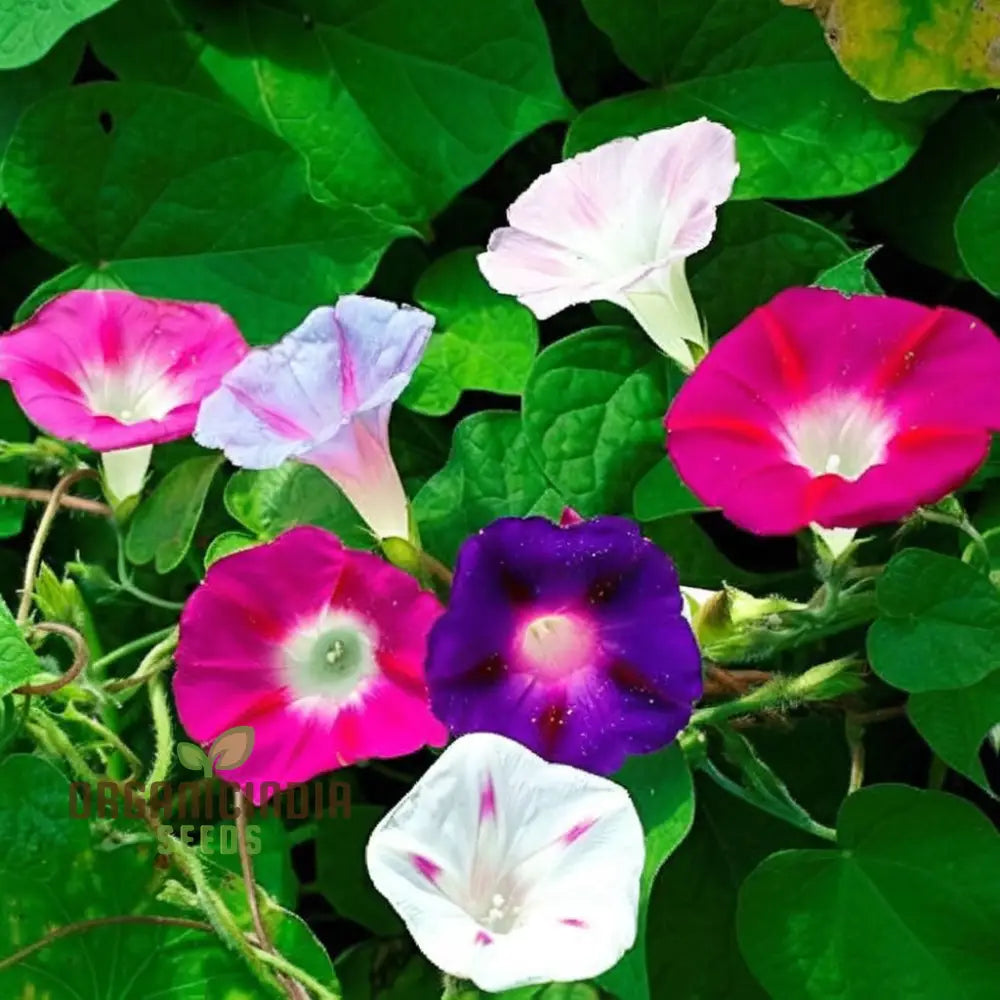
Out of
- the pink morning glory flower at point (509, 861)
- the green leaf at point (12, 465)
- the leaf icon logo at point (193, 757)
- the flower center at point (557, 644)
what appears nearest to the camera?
the pink morning glory flower at point (509, 861)

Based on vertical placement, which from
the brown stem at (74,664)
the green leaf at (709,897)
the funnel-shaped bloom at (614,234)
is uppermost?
the funnel-shaped bloom at (614,234)

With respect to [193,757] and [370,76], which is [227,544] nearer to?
[193,757]

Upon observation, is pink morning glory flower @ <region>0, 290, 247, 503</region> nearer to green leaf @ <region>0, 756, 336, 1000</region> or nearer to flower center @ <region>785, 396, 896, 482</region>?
green leaf @ <region>0, 756, 336, 1000</region>

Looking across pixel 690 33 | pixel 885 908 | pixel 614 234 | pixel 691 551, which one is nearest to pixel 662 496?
pixel 691 551

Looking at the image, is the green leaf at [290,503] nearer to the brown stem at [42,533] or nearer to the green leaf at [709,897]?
Answer: the brown stem at [42,533]

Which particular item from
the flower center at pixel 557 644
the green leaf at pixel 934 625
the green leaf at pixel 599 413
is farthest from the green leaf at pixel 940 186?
the flower center at pixel 557 644

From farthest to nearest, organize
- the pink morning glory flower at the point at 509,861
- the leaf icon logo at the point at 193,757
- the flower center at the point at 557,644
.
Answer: the leaf icon logo at the point at 193,757
the flower center at the point at 557,644
the pink morning glory flower at the point at 509,861

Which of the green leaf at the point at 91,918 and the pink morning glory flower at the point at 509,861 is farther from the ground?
the pink morning glory flower at the point at 509,861

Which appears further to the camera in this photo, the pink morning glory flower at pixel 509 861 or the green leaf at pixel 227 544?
the green leaf at pixel 227 544
